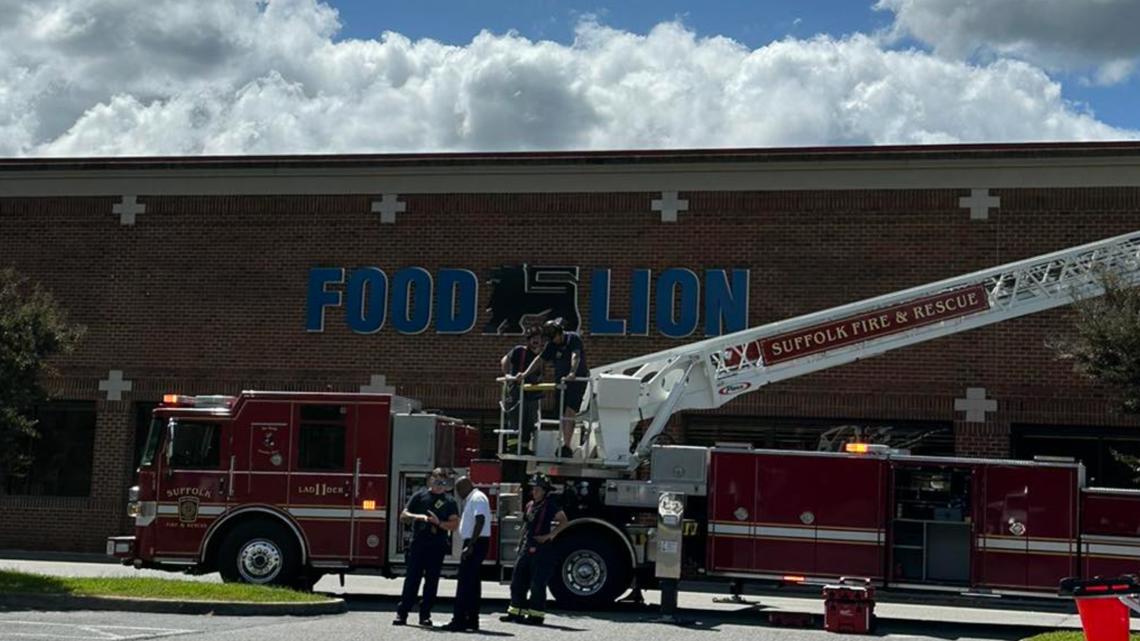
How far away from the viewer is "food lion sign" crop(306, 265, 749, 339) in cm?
2297

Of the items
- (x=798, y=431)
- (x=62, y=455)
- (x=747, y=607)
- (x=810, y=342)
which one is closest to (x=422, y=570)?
(x=747, y=607)

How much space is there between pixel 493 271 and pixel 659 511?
830 centimetres

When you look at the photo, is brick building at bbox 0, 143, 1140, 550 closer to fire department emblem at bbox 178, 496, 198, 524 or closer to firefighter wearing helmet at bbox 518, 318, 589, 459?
firefighter wearing helmet at bbox 518, 318, 589, 459

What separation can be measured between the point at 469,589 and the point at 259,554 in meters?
3.70

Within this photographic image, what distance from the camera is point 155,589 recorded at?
50.5 feet

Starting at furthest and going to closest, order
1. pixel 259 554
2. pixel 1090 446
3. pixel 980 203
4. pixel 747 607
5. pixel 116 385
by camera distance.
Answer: pixel 116 385, pixel 980 203, pixel 1090 446, pixel 747 607, pixel 259 554

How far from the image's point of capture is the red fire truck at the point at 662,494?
16266mm

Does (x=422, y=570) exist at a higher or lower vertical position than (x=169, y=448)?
lower

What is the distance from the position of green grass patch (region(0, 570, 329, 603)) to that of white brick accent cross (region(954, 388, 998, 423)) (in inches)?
420

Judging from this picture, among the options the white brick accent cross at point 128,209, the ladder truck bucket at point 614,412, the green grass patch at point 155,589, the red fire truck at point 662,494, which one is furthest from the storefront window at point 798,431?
the white brick accent cross at point 128,209

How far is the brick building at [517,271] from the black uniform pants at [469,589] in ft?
24.3

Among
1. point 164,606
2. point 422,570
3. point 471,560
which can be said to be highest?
point 471,560

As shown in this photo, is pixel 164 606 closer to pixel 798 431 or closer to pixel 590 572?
pixel 590 572

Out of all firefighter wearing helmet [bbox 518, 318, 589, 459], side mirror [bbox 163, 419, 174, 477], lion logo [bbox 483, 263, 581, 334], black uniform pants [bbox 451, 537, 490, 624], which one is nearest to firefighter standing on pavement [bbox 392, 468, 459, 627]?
black uniform pants [bbox 451, 537, 490, 624]
